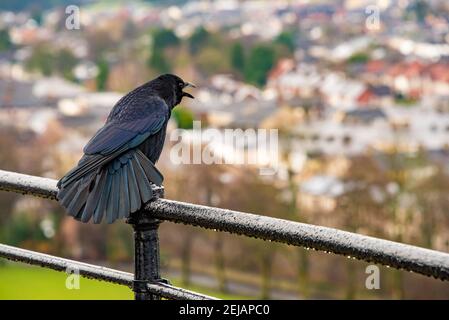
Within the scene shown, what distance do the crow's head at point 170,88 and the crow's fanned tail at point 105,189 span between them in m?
0.72

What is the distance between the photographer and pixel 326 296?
2900 cm

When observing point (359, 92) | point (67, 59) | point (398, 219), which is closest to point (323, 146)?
point (359, 92)

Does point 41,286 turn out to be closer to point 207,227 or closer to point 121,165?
point 121,165

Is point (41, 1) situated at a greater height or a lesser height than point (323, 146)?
greater

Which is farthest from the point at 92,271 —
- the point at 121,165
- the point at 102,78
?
the point at 102,78

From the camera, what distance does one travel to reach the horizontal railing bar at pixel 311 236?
5.30ft

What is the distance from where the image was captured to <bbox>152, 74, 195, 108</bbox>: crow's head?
314 centimetres

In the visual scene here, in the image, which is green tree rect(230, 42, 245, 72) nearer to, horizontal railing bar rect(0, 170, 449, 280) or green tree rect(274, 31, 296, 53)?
green tree rect(274, 31, 296, 53)

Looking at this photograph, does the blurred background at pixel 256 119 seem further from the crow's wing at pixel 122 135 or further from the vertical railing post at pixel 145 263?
the vertical railing post at pixel 145 263

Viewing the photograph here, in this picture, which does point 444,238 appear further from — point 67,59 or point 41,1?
point 41,1

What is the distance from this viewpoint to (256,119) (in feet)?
165

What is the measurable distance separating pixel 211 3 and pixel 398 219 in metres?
66.0

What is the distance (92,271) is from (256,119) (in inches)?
1900

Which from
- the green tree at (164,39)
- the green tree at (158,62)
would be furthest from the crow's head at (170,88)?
the green tree at (164,39)
